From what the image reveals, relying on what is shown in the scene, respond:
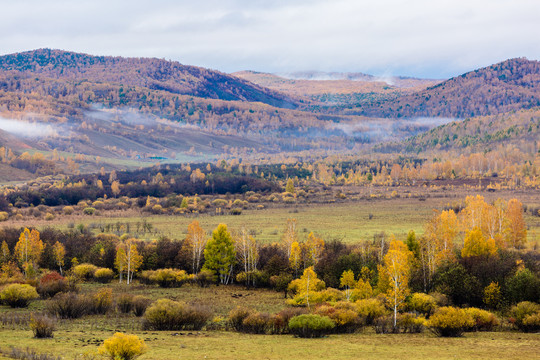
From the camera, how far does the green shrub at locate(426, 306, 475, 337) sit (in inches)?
1287

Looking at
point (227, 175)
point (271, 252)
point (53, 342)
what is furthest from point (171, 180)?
point (53, 342)

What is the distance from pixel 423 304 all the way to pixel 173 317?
17918mm

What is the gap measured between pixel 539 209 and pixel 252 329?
88108mm

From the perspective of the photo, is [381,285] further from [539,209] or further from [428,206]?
[428,206]

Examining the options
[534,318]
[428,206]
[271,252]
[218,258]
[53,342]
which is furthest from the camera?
[428,206]

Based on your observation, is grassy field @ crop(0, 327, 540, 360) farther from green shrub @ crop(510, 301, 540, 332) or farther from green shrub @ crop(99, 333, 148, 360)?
green shrub @ crop(99, 333, 148, 360)

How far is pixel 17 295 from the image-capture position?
4206 cm

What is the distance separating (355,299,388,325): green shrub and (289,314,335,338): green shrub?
15.0 ft

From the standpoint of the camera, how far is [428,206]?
12331 cm

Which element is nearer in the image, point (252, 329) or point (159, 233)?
point (252, 329)

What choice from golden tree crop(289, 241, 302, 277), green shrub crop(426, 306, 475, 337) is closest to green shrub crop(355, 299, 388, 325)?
green shrub crop(426, 306, 475, 337)

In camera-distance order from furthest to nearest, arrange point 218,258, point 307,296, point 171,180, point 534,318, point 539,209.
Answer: point 171,180 < point 539,209 < point 218,258 < point 307,296 < point 534,318

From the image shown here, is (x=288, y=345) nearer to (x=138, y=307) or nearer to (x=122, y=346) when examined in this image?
(x=122, y=346)

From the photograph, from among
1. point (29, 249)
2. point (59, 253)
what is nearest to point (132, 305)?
point (59, 253)
